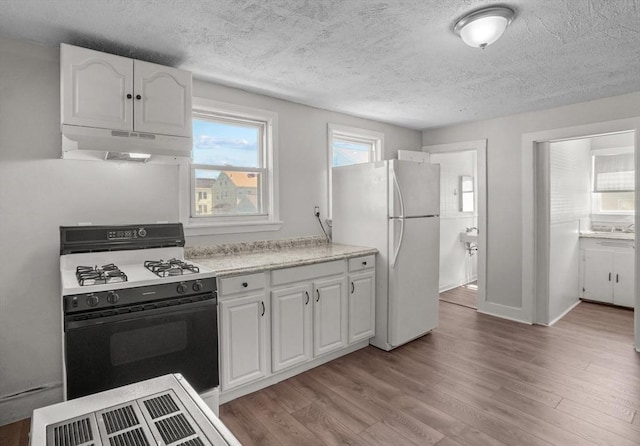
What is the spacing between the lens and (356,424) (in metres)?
2.17

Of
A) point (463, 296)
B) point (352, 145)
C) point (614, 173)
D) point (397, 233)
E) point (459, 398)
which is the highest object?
point (352, 145)

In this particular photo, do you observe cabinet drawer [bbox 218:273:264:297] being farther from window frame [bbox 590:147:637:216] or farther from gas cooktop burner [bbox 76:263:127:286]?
window frame [bbox 590:147:637:216]

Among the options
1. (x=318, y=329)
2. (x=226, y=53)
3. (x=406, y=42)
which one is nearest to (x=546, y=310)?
(x=318, y=329)

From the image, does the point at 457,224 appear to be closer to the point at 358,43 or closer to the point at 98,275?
the point at 358,43

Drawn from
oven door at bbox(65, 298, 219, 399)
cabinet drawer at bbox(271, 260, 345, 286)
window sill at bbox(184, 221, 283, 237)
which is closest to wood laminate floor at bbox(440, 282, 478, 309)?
cabinet drawer at bbox(271, 260, 345, 286)

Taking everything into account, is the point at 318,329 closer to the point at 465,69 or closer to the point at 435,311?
the point at 435,311

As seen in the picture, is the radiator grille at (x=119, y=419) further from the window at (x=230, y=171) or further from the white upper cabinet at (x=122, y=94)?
the window at (x=230, y=171)

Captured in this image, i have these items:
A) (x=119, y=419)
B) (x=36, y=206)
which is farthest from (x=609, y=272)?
(x=36, y=206)

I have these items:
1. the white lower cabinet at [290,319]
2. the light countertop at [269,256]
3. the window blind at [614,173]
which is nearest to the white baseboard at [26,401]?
the white lower cabinet at [290,319]

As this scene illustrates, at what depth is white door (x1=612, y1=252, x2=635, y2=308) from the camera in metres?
4.34

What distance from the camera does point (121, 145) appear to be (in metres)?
2.21

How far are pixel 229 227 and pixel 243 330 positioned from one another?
38.4 inches

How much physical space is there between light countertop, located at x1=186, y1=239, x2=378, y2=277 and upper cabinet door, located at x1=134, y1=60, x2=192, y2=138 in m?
0.94

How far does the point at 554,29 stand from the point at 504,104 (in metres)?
1.64
